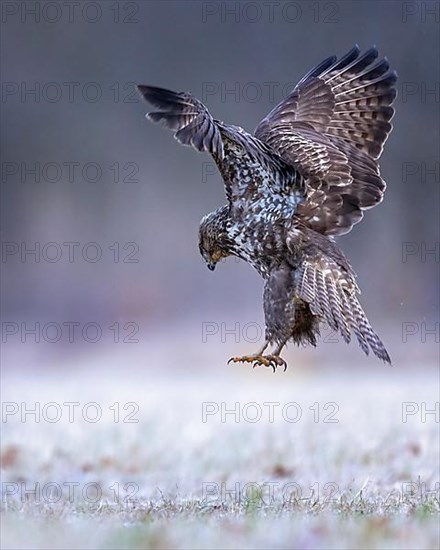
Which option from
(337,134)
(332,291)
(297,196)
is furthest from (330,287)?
(337,134)

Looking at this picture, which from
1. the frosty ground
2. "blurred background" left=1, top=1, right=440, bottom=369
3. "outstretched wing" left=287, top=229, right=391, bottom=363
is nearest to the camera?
the frosty ground

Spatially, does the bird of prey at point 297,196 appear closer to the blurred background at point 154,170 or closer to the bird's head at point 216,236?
the bird's head at point 216,236

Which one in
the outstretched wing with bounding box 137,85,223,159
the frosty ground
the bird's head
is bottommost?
the frosty ground

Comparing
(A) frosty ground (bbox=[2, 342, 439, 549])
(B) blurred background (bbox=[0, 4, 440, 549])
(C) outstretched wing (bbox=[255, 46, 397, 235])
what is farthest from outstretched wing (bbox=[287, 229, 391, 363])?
(B) blurred background (bbox=[0, 4, 440, 549])

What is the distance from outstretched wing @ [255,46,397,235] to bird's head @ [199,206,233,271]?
13.8 inches

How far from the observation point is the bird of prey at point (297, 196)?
18.9ft

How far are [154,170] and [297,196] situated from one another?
9230 mm

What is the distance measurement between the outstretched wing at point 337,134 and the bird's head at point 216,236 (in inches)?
13.8

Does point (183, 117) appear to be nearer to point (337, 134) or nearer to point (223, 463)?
point (337, 134)

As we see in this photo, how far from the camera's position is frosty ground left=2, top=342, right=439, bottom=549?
430 cm

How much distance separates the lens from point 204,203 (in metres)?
15.0

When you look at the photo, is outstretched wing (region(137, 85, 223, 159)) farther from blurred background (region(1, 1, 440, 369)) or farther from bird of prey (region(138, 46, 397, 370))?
blurred background (region(1, 1, 440, 369))

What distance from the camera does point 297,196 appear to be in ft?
20.8

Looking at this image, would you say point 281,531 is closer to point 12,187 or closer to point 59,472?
point 59,472
